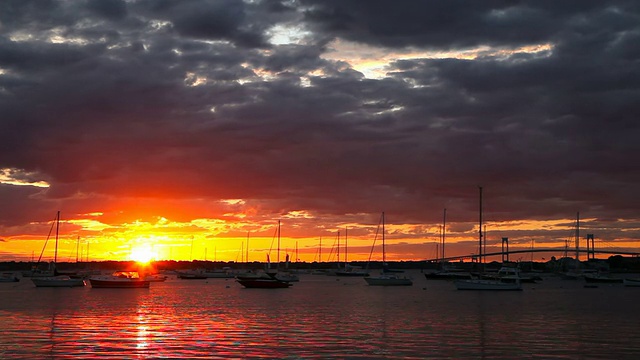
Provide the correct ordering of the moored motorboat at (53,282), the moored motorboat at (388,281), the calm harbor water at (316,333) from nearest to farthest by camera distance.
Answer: the calm harbor water at (316,333)
the moored motorboat at (53,282)
the moored motorboat at (388,281)

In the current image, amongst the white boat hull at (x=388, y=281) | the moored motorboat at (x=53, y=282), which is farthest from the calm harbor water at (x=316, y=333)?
the white boat hull at (x=388, y=281)

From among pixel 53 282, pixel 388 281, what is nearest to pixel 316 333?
pixel 388 281

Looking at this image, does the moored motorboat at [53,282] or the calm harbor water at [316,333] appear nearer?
the calm harbor water at [316,333]

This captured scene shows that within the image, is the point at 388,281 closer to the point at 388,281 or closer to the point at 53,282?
the point at 388,281

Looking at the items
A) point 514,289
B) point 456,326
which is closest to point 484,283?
point 514,289

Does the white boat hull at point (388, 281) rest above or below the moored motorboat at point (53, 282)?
above

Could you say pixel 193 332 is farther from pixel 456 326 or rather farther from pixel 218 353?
pixel 456 326

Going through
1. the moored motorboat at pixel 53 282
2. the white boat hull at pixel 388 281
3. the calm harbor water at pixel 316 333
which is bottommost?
the calm harbor water at pixel 316 333

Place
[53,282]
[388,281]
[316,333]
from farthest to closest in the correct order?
1. [388,281]
2. [53,282]
3. [316,333]

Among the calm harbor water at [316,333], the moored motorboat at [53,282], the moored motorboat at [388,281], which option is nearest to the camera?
the calm harbor water at [316,333]

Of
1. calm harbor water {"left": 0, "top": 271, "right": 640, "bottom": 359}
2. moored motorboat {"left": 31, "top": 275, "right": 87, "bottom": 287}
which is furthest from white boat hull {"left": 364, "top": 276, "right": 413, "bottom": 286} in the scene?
calm harbor water {"left": 0, "top": 271, "right": 640, "bottom": 359}

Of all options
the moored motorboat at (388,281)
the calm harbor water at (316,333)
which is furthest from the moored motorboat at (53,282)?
the calm harbor water at (316,333)

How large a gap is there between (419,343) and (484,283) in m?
86.2

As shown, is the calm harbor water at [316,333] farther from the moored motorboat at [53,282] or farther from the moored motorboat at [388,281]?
the moored motorboat at [388,281]
